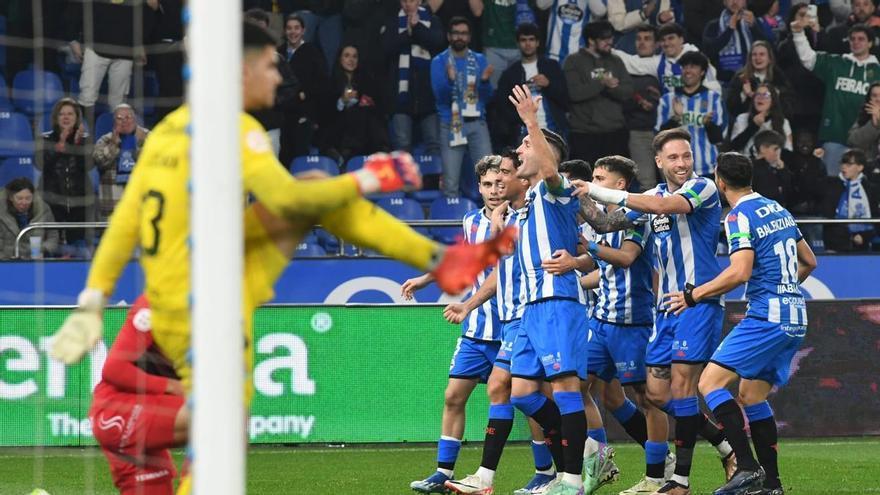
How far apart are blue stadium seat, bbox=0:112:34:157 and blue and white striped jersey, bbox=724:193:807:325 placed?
24.5 ft

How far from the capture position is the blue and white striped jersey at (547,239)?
28.1ft

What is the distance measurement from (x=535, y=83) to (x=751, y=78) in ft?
7.95

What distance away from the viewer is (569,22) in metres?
16.4

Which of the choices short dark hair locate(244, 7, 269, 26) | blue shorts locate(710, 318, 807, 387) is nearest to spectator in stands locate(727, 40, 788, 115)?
short dark hair locate(244, 7, 269, 26)

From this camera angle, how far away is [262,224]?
4.88 m

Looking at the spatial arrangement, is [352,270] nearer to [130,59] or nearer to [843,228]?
[130,59]

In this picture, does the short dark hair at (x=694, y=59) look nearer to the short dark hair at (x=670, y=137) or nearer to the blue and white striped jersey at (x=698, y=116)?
the blue and white striped jersey at (x=698, y=116)

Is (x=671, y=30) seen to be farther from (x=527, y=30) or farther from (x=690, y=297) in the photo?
(x=690, y=297)

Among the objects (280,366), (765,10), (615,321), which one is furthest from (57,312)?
(765,10)

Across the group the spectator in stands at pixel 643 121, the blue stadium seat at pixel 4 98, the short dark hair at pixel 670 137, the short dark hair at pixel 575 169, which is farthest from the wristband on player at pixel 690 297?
the blue stadium seat at pixel 4 98

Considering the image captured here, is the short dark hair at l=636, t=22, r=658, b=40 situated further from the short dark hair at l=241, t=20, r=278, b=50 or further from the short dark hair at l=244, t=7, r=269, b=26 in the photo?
the short dark hair at l=241, t=20, r=278, b=50

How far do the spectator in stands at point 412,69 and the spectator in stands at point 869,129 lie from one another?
4.61m

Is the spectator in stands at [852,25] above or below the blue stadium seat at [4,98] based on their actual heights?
above

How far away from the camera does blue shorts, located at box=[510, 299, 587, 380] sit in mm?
8414
